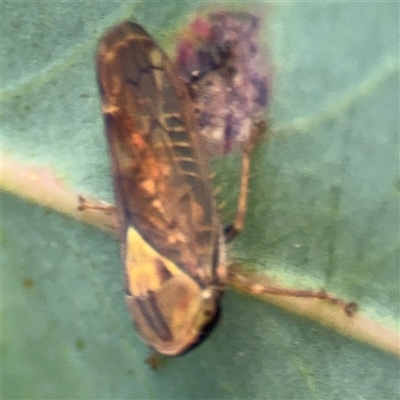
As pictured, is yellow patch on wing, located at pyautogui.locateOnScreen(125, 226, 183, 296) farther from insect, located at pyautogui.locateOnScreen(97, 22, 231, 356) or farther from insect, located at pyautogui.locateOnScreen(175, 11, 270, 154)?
insect, located at pyautogui.locateOnScreen(175, 11, 270, 154)

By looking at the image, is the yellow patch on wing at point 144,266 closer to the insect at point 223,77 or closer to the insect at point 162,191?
the insect at point 162,191

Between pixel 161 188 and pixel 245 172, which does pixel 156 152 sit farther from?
pixel 245 172

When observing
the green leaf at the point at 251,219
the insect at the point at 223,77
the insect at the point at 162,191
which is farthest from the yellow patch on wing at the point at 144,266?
the insect at the point at 223,77

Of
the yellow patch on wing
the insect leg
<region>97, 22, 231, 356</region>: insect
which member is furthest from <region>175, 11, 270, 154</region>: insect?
the yellow patch on wing

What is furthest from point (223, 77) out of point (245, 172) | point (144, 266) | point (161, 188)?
point (144, 266)

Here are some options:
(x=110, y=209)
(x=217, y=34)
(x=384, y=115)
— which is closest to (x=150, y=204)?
(x=110, y=209)

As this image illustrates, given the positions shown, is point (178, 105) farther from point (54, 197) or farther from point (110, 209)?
point (54, 197)
